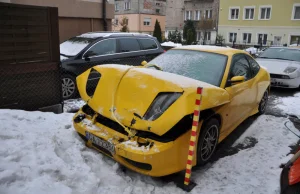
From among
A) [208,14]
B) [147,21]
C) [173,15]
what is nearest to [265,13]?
[208,14]

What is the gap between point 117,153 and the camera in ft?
10.6

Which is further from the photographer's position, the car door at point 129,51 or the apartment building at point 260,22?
the apartment building at point 260,22

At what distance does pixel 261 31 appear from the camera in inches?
1353

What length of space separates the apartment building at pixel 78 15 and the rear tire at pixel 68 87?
240 inches

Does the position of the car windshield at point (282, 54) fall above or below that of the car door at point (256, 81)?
above

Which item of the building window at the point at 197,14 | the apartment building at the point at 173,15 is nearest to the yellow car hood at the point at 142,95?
the building window at the point at 197,14

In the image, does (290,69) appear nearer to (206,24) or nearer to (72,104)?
(72,104)

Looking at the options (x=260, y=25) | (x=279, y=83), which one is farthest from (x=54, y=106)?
(x=260, y=25)

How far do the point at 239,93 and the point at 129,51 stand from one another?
15.1ft

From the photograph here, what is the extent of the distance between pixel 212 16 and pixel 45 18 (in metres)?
41.2

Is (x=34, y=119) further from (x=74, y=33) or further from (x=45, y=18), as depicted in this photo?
(x=74, y=33)

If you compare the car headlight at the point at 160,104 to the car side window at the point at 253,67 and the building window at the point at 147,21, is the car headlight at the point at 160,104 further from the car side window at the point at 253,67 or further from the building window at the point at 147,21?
the building window at the point at 147,21

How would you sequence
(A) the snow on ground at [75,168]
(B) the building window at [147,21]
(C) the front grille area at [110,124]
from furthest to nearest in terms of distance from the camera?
(B) the building window at [147,21] → (C) the front grille area at [110,124] → (A) the snow on ground at [75,168]

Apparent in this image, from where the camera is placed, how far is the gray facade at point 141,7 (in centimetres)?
4544
